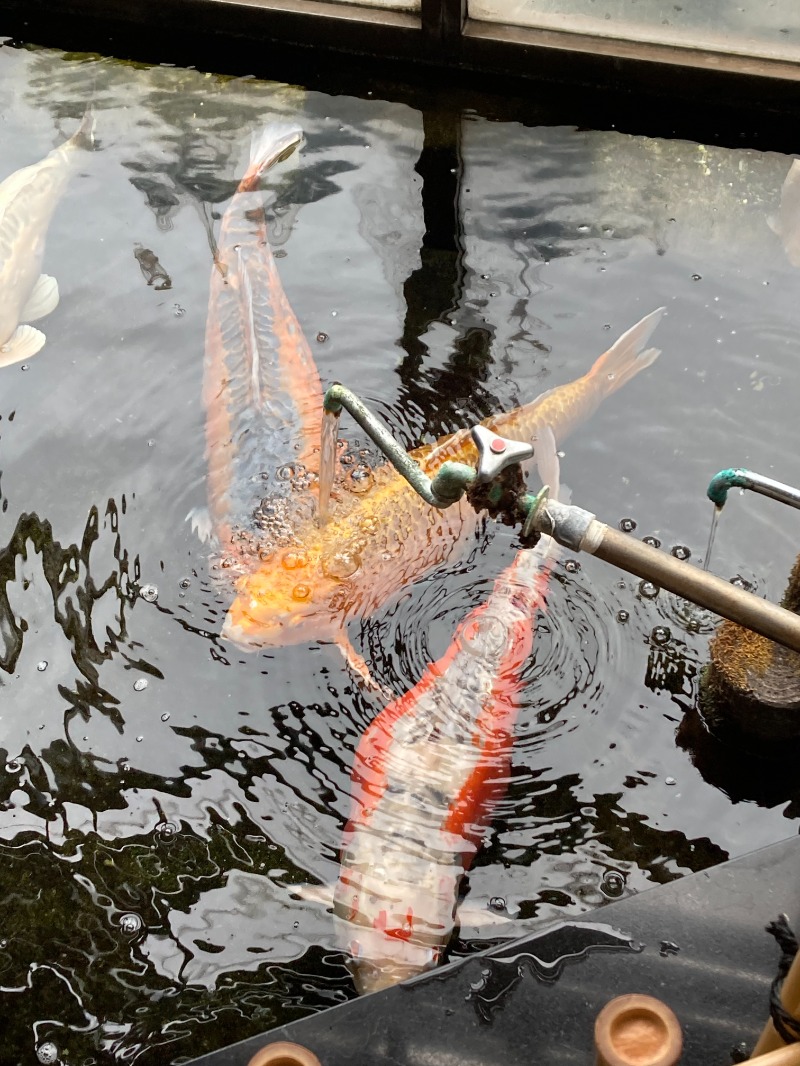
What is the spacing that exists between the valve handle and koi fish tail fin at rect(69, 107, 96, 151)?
13.7 ft

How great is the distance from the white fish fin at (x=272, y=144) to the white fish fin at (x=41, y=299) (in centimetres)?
120

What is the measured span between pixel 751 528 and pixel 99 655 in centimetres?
253

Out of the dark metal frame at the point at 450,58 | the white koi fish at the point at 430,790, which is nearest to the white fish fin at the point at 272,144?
the dark metal frame at the point at 450,58

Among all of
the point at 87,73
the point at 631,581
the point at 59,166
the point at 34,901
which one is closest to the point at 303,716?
the point at 34,901

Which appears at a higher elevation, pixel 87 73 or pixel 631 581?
pixel 87 73

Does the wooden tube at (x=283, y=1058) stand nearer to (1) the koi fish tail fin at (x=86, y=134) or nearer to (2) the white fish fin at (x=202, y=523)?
(2) the white fish fin at (x=202, y=523)

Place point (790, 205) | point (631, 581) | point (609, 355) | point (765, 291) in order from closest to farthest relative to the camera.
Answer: point (631, 581)
point (609, 355)
point (765, 291)
point (790, 205)

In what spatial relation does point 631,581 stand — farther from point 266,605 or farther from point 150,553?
point 150,553

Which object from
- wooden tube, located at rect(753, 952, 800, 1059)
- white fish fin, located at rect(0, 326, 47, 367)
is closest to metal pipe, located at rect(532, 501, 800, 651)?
wooden tube, located at rect(753, 952, 800, 1059)

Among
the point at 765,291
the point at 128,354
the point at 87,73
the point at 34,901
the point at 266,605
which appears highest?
the point at 87,73

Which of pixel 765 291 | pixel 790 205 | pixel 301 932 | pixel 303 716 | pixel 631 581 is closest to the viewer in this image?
pixel 301 932

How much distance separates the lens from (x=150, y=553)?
4078mm

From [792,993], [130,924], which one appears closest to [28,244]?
[130,924]

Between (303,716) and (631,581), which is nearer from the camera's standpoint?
(303,716)
